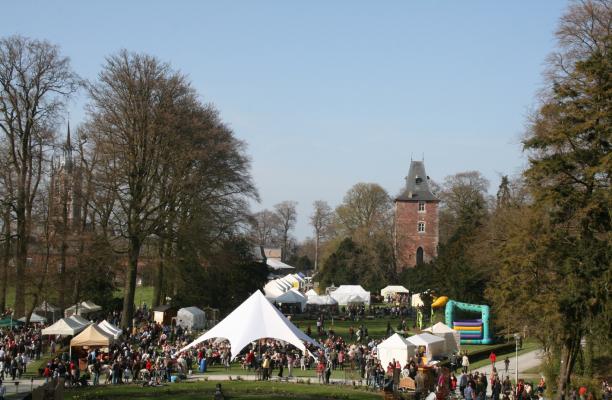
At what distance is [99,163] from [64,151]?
3.66 m

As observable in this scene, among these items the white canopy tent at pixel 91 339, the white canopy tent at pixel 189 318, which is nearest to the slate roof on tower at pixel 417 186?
the white canopy tent at pixel 189 318

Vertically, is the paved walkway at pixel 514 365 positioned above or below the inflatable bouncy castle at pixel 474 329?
below

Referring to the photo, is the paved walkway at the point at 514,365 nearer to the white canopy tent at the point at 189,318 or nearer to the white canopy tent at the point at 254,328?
the white canopy tent at the point at 254,328

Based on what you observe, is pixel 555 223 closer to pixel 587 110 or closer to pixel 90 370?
pixel 587 110

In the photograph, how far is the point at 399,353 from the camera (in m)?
29.7

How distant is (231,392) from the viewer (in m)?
22.1

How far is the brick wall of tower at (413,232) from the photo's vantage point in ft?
293

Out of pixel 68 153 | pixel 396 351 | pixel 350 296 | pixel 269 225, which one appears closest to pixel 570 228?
pixel 396 351

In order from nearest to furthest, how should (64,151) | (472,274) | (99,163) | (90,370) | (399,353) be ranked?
(90,370), (399,353), (99,163), (64,151), (472,274)

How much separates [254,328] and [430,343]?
8.59 meters

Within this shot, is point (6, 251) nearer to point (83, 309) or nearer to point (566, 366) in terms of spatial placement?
point (83, 309)

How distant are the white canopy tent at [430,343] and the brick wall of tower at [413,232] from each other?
55942 mm

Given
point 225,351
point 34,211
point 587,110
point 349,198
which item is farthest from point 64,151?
point 349,198

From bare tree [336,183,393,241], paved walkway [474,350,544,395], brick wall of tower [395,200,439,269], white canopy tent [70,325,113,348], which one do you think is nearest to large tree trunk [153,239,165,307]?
white canopy tent [70,325,113,348]
